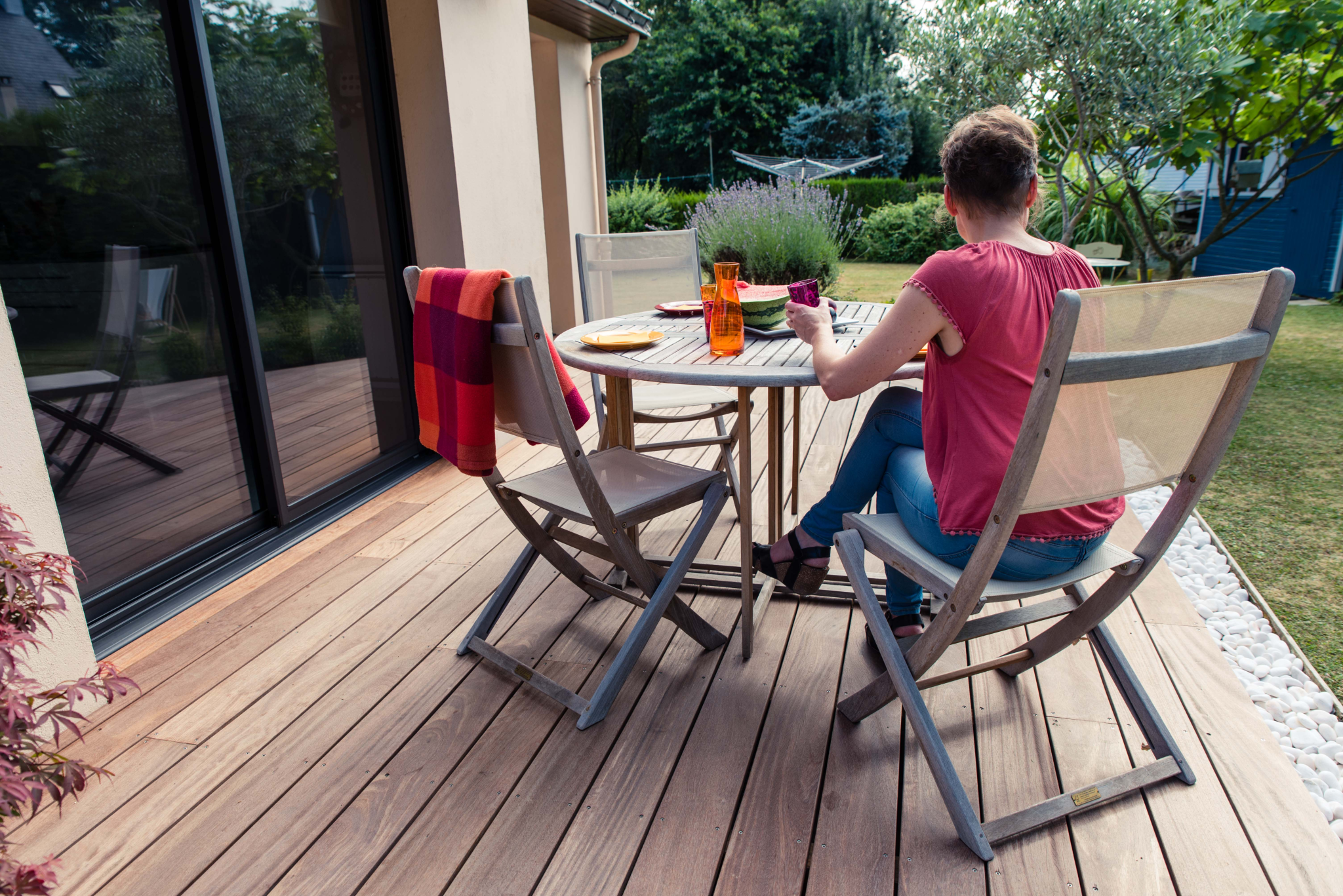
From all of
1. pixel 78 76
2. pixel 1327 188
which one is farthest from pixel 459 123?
pixel 1327 188

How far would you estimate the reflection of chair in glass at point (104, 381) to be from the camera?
221cm

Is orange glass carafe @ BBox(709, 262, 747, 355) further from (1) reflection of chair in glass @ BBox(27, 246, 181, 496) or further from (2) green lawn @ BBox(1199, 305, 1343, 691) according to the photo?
(2) green lawn @ BBox(1199, 305, 1343, 691)

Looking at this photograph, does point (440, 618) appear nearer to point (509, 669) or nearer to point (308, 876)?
point (509, 669)

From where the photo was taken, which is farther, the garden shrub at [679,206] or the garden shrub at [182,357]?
the garden shrub at [679,206]

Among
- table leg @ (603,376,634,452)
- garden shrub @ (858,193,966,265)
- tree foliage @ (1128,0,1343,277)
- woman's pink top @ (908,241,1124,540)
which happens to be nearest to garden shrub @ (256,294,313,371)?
table leg @ (603,376,634,452)

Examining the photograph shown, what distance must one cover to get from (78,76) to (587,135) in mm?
5656

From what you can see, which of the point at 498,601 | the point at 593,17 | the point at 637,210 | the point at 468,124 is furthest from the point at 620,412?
the point at 637,210

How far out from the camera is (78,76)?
217cm

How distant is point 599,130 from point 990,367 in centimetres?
686

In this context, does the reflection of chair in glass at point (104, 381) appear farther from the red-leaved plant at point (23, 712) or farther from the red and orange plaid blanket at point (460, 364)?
the red and orange plaid blanket at point (460, 364)

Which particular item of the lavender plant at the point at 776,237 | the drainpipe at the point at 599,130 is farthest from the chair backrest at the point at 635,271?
the drainpipe at the point at 599,130

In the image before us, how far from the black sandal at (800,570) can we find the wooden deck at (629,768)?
22cm

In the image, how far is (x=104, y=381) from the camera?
7.55ft

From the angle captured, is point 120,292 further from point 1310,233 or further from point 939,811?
point 1310,233
